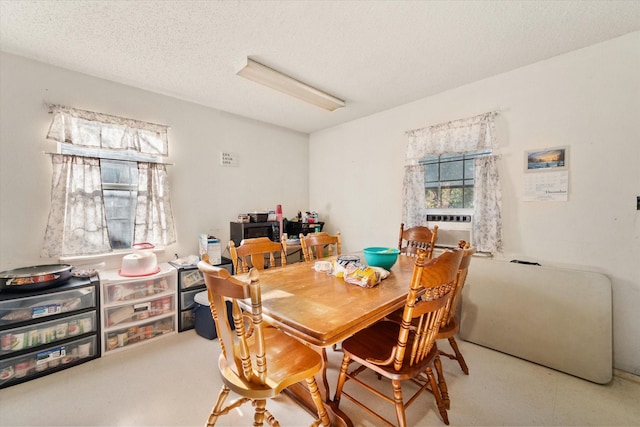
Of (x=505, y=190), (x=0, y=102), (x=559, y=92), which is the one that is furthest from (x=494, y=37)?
(x=0, y=102)

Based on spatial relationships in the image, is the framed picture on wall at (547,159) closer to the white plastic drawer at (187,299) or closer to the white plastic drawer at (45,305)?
the white plastic drawer at (187,299)

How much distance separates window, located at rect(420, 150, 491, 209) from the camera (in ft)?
8.91

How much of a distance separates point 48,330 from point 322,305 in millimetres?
2245

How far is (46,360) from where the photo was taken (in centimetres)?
195

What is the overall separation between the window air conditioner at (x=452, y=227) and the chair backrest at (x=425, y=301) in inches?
63.5

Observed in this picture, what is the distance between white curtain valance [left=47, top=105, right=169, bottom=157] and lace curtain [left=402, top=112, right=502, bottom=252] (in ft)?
9.52

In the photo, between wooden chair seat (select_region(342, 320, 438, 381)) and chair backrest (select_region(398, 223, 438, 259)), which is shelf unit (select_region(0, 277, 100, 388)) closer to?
wooden chair seat (select_region(342, 320, 438, 381))

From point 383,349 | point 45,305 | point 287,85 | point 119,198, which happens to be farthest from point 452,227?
point 45,305

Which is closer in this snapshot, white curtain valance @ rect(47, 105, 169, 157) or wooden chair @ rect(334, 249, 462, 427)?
wooden chair @ rect(334, 249, 462, 427)

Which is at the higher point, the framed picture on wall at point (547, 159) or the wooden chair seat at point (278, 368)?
the framed picture on wall at point (547, 159)

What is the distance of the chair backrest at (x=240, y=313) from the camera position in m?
1.00

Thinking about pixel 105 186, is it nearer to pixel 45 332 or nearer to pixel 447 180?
pixel 45 332

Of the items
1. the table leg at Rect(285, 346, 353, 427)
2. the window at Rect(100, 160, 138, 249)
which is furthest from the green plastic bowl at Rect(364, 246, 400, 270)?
the window at Rect(100, 160, 138, 249)

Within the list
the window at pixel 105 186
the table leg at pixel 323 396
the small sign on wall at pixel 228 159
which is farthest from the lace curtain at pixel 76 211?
the table leg at pixel 323 396
